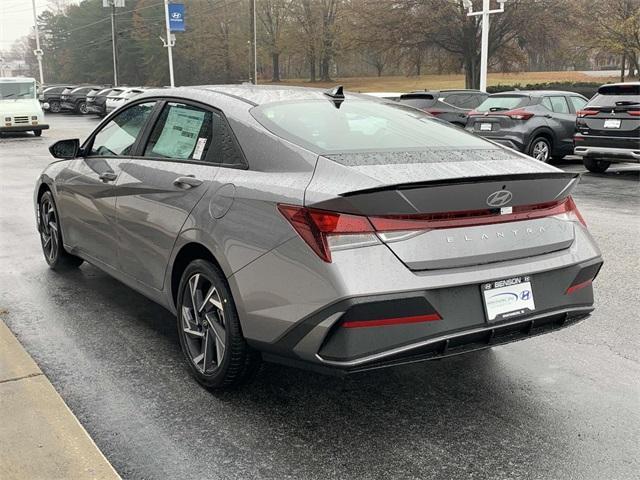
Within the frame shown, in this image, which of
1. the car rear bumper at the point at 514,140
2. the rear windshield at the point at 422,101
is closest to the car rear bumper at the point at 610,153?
the car rear bumper at the point at 514,140

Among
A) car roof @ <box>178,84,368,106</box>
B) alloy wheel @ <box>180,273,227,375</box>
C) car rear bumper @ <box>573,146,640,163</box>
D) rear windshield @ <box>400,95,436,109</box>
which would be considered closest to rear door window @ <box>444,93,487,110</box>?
rear windshield @ <box>400,95,436,109</box>

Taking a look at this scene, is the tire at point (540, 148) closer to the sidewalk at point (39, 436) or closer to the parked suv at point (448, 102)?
the parked suv at point (448, 102)

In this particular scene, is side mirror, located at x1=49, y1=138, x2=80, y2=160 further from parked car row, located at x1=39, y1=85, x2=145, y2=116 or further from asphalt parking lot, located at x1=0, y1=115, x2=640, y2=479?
parked car row, located at x1=39, y1=85, x2=145, y2=116

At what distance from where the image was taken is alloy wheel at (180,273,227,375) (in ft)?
11.5

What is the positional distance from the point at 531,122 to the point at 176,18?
2830 cm

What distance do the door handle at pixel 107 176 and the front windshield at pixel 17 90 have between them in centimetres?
2202

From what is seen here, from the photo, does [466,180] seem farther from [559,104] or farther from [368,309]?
[559,104]

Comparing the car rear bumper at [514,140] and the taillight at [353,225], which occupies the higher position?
the taillight at [353,225]

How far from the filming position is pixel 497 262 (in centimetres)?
307

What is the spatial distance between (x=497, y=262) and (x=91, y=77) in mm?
98250

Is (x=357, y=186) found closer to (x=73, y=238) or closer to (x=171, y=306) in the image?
(x=171, y=306)

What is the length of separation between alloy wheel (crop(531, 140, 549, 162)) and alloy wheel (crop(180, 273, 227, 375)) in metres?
11.6

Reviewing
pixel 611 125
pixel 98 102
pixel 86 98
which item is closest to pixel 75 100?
pixel 86 98

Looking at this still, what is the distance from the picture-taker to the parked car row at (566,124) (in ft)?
38.9
